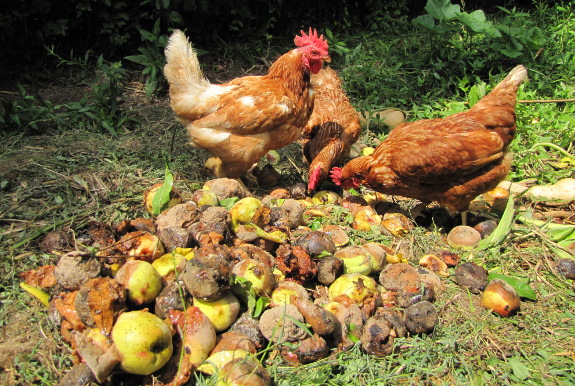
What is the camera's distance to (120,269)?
2.55 m

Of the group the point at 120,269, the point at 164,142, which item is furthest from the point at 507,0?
the point at 120,269

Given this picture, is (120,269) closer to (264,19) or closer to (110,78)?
(110,78)

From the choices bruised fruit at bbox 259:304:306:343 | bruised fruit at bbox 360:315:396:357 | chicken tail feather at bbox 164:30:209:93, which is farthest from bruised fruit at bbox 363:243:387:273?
chicken tail feather at bbox 164:30:209:93

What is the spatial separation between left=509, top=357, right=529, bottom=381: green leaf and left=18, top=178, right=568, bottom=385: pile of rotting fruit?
0.37m

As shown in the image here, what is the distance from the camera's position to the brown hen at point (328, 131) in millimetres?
4539

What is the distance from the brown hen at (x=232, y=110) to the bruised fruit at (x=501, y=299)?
236 cm

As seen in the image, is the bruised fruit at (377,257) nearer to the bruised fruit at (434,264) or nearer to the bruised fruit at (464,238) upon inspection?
the bruised fruit at (434,264)

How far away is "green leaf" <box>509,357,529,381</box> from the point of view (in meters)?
2.52

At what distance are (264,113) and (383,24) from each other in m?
4.63

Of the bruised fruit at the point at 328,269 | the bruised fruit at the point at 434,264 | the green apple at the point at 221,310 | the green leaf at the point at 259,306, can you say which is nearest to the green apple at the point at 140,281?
the green apple at the point at 221,310

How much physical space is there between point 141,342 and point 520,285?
2.55 meters

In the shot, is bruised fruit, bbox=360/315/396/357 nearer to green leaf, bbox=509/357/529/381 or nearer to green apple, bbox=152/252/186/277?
green leaf, bbox=509/357/529/381

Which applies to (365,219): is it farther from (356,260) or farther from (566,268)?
(566,268)

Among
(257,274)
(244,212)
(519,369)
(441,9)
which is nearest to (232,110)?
(244,212)
